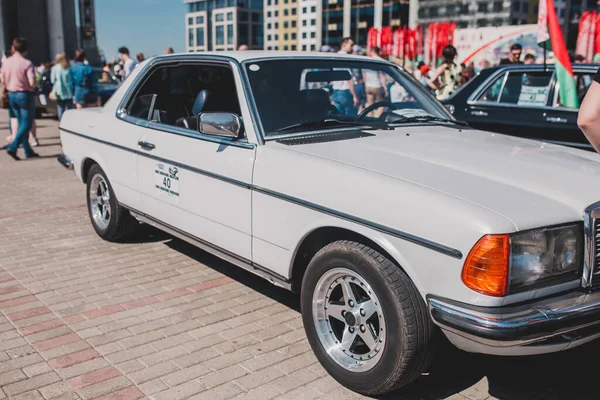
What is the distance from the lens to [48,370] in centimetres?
326

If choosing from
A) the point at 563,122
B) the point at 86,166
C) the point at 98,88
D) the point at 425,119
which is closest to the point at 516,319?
the point at 425,119

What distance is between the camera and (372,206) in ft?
9.37

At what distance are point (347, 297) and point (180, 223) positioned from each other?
1770 millimetres

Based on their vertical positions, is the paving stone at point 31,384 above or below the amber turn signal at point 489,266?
below

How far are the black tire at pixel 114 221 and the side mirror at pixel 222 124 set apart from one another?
1953mm

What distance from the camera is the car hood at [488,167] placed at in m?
2.65

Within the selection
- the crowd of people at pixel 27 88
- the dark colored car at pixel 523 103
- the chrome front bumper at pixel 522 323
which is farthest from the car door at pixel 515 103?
the crowd of people at pixel 27 88

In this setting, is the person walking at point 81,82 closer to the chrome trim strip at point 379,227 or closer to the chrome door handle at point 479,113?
the chrome door handle at point 479,113

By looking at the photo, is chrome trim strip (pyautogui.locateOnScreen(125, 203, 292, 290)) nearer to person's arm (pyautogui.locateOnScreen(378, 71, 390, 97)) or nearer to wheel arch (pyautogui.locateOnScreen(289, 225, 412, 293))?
wheel arch (pyautogui.locateOnScreen(289, 225, 412, 293))

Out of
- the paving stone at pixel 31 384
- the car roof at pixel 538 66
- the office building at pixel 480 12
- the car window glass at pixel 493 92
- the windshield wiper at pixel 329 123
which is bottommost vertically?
the paving stone at pixel 31 384

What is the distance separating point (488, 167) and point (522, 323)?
0.98m

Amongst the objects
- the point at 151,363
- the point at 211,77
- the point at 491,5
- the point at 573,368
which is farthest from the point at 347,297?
the point at 491,5

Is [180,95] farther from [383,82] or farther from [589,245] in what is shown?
[589,245]

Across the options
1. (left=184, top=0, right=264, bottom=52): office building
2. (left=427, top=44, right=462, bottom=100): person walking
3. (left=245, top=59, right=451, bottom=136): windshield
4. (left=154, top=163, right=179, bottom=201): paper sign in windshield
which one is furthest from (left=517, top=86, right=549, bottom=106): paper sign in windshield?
(left=184, top=0, right=264, bottom=52): office building
